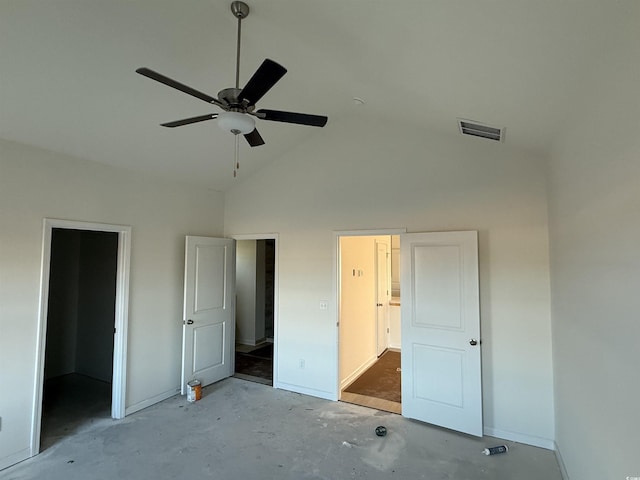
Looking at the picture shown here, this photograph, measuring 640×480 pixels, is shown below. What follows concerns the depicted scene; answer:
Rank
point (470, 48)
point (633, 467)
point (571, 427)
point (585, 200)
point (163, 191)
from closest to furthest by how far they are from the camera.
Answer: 1. point (633, 467)
2. point (470, 48)
3. point (585, 200)
4. point (571, 427)
5. point (163, 191)

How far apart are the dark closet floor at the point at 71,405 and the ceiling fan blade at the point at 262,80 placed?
12.2 ft

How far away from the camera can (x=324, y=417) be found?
3666mm

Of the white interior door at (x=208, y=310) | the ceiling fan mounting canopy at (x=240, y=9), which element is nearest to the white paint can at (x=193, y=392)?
the white interior door at (x=208, y=310)

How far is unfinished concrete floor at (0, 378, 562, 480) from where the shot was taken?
2.70 meters

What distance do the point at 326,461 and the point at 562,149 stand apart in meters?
3.20

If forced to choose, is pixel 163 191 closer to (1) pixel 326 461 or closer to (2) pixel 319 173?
(2) pixel 319 173

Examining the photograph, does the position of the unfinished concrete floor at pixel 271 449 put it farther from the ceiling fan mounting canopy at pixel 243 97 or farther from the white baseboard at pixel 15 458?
the ceiling fan mounting canopy at pixel 243 97

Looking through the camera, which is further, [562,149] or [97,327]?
[97,327]

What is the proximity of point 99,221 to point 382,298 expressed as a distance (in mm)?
4688

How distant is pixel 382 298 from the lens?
6219mm

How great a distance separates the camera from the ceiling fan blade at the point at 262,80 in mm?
1518

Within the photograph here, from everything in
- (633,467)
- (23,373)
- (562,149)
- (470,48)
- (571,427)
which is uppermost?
(470,48)

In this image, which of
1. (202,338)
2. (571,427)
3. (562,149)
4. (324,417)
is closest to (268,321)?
(202,338)

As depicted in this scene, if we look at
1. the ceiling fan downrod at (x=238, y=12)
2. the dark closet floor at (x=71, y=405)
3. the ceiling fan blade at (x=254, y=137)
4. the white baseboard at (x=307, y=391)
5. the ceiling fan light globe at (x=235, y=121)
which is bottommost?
the dark closet floor at (x=71, y=405)
